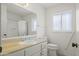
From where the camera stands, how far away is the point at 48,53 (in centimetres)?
135

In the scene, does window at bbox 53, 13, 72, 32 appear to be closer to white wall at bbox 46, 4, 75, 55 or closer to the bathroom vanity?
white wall at bbox 46, 4, 75, 55

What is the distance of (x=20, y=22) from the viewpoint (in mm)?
1347

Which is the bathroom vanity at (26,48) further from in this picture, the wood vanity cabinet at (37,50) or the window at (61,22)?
the window at (61,22)

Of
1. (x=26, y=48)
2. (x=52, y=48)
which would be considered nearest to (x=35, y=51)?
(x=26, y=48)

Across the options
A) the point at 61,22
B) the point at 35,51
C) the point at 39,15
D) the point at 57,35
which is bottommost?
the point at 35,51

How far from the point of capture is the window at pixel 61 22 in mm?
1377

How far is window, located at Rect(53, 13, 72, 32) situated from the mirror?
332mm

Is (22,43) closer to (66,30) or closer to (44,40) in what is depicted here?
(44,40)

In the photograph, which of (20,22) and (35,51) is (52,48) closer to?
(35,51)

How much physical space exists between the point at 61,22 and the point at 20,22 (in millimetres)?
651

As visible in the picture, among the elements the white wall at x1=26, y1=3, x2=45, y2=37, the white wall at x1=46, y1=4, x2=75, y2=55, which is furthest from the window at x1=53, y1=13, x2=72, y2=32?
the white wall at x1=26, y1=3, x2=45, y2=37

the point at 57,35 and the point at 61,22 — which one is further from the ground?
the point at 61,22

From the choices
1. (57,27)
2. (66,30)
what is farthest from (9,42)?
(66,30)

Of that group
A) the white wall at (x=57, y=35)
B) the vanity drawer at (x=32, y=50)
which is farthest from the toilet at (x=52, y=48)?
the vanity drawer at (x=32, y=50)
